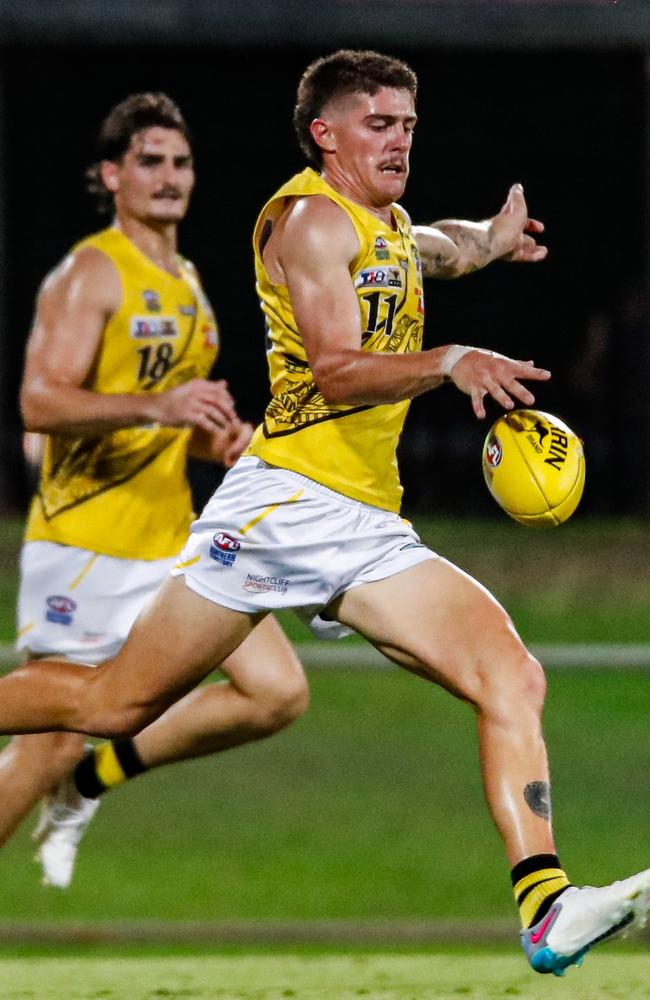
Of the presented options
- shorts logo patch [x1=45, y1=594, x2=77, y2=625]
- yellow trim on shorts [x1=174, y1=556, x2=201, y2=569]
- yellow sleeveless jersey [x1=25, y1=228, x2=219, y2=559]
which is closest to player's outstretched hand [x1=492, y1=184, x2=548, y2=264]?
yellow sleeveless jersey [x1=25, y1=228, x2=219, y2=559]

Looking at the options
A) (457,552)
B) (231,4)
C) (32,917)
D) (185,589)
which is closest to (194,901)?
(32,917)

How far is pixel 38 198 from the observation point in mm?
21359

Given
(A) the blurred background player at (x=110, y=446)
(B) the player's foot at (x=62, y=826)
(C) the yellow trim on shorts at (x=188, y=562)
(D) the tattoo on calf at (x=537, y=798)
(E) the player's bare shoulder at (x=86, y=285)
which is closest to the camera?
(D) the tattoo on calf at (x=537, y=798)

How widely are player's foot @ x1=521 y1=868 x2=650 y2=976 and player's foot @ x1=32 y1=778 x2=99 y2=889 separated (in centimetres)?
223

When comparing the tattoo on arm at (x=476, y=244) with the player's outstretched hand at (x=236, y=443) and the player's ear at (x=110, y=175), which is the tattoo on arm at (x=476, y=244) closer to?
the player's outstretched hand at (x=236, y=443)

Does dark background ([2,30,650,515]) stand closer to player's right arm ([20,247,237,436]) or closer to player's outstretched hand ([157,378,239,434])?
player's right arm ([20,247,237,436])

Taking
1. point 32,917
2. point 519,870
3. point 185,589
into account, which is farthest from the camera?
point 32,917

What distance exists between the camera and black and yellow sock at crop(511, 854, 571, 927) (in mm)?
4387

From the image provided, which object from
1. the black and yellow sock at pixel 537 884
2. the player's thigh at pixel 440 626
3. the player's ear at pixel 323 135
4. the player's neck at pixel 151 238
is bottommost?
the black and yellow sock at pixel 537 884

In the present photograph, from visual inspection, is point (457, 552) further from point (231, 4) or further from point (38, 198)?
point (38, 198)

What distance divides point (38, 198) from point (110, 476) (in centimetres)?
1573

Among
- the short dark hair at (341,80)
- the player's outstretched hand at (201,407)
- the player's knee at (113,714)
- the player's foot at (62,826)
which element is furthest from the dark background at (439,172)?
the player's knee at (113,714)

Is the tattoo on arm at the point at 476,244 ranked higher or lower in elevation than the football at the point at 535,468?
higher

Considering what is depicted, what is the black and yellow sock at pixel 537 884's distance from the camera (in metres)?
4.39
